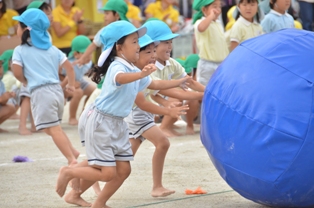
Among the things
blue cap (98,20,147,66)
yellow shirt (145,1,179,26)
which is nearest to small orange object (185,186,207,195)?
blue cap (98,20,147,66)

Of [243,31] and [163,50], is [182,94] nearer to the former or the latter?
[163,50]

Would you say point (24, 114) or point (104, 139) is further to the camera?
point (24, 114)

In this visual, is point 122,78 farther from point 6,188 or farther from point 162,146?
point 6,188

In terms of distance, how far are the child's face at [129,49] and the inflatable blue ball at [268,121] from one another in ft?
2.27

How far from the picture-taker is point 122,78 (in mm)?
4996

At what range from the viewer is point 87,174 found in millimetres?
5156

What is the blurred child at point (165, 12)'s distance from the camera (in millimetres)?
14867

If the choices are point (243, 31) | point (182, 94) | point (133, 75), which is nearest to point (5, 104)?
point (243, 31)

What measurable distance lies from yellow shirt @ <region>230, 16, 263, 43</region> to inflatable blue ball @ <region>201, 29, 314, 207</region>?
4538mm

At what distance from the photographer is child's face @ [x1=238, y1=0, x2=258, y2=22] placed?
9.55 meters

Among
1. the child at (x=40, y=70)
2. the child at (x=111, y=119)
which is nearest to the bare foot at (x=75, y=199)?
the child at (x=111, y=119)

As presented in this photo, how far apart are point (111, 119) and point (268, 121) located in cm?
124

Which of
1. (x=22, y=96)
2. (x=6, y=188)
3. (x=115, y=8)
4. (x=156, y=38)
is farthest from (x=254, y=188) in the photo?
(x=22, y=96)

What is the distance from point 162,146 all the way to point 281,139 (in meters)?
1.54
